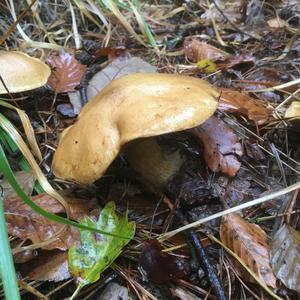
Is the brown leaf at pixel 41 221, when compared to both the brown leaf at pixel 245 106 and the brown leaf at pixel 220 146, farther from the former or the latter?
the brown leaf at pixel 245 106

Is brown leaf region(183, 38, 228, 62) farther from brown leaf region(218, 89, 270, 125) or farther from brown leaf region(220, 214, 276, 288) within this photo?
brown leaf region(220, 214, 276, 288)

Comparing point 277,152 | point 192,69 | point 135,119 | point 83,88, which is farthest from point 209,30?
point 135,119

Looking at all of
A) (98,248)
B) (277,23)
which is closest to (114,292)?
(98,248)

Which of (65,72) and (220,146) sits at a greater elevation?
(65,72)

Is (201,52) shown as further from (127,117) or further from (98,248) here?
(98,248)

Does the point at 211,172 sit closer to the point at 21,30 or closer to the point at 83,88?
the point at 83,88

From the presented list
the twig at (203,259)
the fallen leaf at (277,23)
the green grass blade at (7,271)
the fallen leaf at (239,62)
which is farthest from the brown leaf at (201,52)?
the green grass blade at (7,271)
